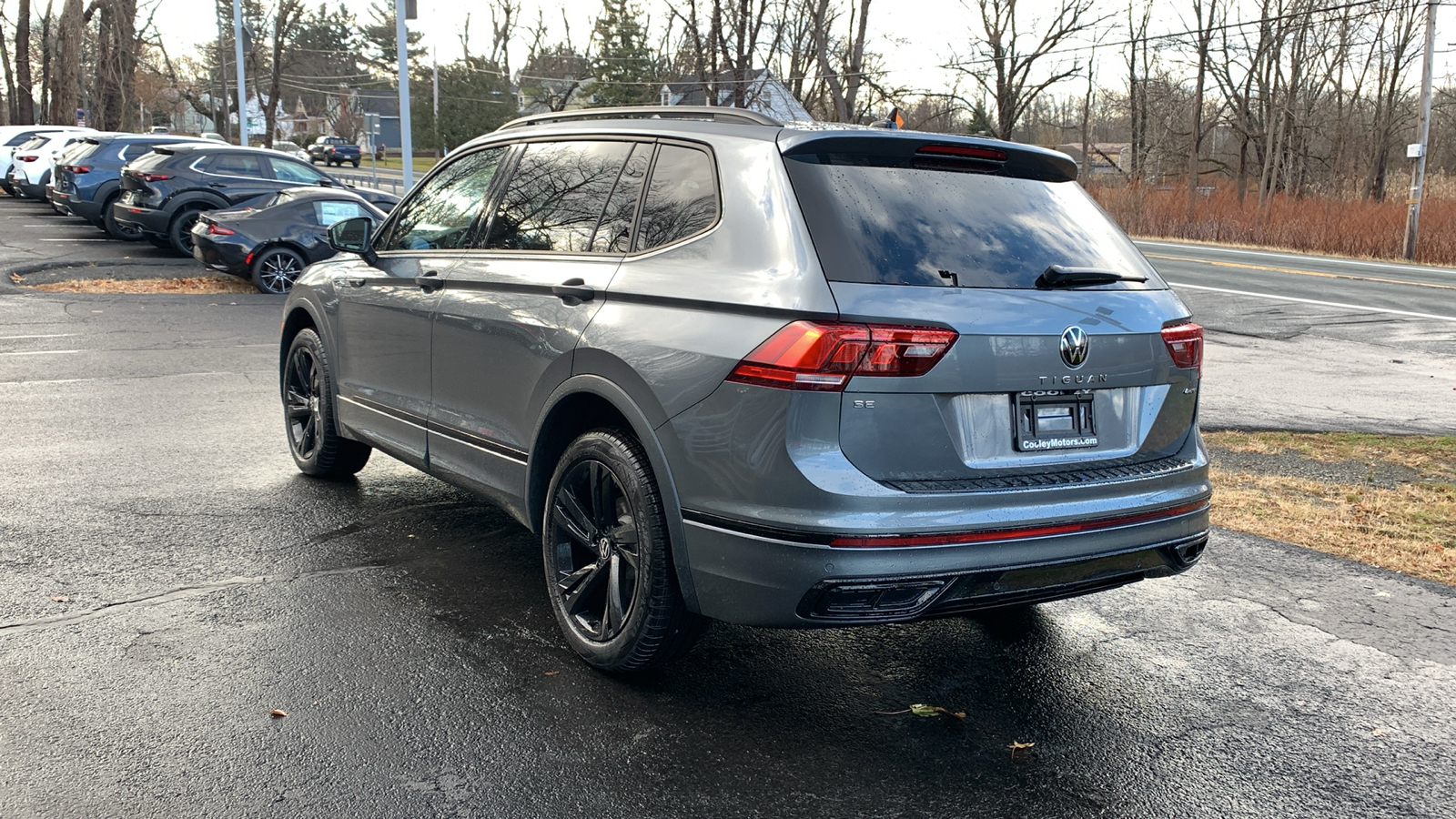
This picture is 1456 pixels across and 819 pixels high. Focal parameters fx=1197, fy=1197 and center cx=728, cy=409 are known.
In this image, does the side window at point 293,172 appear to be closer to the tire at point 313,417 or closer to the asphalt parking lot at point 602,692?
Result: the tire at point 313,417

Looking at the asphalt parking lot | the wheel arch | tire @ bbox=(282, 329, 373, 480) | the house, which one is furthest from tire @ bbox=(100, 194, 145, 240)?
the house

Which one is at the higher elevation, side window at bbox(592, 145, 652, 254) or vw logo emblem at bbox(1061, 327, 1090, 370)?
side window at bbox(592, 145, 652, 254)

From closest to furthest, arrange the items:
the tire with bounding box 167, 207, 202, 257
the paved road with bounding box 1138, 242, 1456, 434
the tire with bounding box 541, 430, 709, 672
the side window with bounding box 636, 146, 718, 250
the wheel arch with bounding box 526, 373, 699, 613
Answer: the wheel arch with bounding box 526, 373, 699, 613
the tire with bounding box 541, 430, 709, 672
the side window with bounding box 636, 146, 718, 250
the paved road with bounding box 1138, 242, 1456, 434
the tire with bounding box 167, 207, 202, 257

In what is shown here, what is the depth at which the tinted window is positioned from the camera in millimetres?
16094

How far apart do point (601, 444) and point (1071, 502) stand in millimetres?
1440

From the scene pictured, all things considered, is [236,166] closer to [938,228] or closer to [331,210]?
[331,210]

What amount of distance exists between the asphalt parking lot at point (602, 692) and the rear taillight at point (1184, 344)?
42.7 inches

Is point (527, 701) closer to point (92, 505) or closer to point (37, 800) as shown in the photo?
point (37, 800)

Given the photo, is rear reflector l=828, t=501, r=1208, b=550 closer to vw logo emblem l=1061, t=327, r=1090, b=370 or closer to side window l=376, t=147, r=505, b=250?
vw logo emblem l=1061, t=327, r=1090, b=370

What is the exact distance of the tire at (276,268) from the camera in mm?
15820

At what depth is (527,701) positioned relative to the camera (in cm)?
371

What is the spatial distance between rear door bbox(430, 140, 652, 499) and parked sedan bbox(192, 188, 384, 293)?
11819 millimetres

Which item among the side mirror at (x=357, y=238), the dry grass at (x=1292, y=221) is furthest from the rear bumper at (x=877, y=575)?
the dry grass at (x=1292, y=221)

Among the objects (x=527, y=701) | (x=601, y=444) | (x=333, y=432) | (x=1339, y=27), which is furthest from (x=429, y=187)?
(x=1339, y=27)
